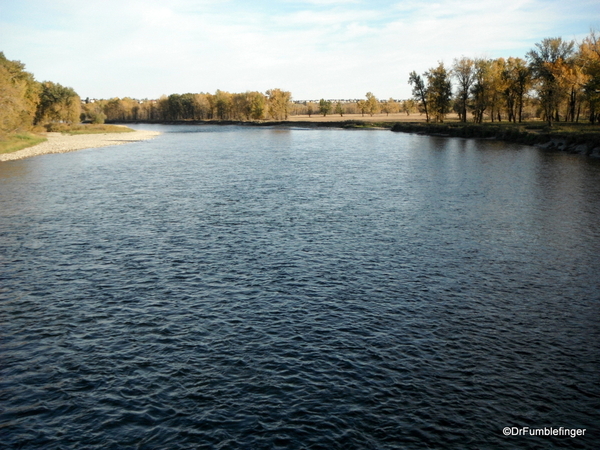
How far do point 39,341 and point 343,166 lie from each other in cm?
6214

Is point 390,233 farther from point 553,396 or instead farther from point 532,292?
point 553,396

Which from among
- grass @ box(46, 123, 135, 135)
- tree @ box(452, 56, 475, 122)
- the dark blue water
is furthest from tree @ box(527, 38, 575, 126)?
grass @ box(46, 123, 135, 135)

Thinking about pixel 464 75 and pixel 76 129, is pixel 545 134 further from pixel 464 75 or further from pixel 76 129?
pixel 76 129

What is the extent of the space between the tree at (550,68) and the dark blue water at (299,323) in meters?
70.5

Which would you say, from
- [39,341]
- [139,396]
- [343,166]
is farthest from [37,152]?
[139,396]

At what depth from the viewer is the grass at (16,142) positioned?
97250 mm

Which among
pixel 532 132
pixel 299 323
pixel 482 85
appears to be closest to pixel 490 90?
pixel 482 85

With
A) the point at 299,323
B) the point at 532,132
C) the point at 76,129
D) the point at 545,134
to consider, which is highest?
the point at 76,129

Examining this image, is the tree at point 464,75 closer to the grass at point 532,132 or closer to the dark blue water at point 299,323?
the grass at point 532,132

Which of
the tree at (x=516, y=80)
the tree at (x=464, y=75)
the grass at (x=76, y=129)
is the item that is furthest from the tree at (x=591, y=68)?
the grass at (x=76, y=129)

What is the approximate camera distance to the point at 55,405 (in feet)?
55.2

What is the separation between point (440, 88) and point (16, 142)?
124449mm

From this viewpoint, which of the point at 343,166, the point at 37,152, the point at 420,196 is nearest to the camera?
the point at 420,196

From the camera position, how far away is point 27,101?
118 m
